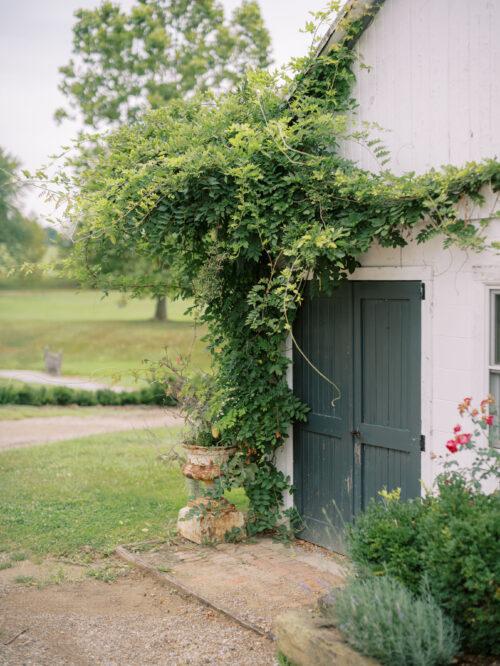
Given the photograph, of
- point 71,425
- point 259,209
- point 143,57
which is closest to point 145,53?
point 143,57

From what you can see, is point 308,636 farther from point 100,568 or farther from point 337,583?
point 100,568

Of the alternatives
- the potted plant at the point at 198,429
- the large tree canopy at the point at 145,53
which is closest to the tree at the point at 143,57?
the large tree canopy at the point at 145,53

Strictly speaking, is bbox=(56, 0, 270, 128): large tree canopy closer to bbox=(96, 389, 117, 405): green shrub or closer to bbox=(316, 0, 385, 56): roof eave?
bbox=(96, 389, 117, 405): green shrub

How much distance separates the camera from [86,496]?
31.5 feet

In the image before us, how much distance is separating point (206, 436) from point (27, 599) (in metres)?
2.26

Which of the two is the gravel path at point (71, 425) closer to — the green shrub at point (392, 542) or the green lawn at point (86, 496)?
the green lawn at point (86, 496)

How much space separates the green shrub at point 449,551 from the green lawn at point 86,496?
3532mm

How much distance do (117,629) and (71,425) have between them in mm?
10809

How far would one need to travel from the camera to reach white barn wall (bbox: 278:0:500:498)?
17.5ft

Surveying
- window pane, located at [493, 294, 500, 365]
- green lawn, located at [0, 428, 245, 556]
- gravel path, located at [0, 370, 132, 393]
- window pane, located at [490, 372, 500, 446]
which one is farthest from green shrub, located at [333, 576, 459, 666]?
gravel path, located at [0, 370, 132, 393]

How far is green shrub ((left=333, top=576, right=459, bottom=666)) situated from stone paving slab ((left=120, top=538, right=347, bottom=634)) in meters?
1.40

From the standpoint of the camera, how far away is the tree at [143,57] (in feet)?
74.1

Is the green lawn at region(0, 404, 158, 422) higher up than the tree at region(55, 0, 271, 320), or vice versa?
the tree at region(55, 0, 271, 320)

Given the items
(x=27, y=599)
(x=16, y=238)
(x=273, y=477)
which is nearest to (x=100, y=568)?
(x=27, y=599)
